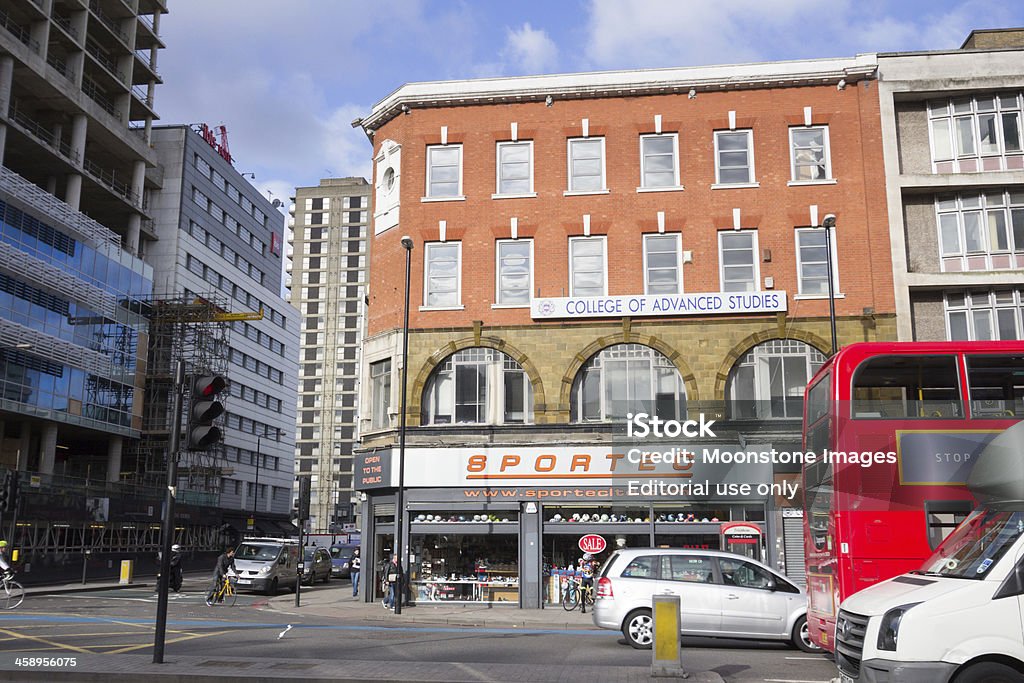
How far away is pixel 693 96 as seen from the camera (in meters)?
27.9

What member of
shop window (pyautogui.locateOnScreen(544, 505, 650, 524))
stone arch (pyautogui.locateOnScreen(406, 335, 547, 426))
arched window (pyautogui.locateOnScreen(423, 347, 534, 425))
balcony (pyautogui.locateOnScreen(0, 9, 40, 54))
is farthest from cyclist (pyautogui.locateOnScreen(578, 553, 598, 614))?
balcony (pyautogui.locateOnScreen(0, 9, 40, 54))

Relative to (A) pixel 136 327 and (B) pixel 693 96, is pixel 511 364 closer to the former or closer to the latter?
(B) pixel 693 96

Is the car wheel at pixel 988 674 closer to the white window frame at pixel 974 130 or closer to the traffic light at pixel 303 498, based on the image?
the traffic light at pixel 303 498

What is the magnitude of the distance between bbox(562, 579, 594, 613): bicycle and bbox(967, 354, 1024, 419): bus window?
13.4 metres

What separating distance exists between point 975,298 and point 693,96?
10.1 metres

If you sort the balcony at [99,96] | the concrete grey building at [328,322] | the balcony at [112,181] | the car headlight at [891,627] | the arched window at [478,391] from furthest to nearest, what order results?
the concrete grey building at [328,322] < the balcony at [112,181] < the balcony at [99,96] < the arched window at [478,391] < the car headlight at [891,627]

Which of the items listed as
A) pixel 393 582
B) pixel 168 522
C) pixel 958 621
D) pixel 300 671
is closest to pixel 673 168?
pixel 393 582

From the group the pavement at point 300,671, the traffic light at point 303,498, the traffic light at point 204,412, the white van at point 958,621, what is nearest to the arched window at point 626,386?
the traffic light at point 303,498

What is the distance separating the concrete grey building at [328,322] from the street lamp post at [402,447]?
297ft

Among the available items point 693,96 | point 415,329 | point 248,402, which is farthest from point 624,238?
point 248,402

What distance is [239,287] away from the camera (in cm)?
8062

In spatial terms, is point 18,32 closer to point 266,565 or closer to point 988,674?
point 266,565

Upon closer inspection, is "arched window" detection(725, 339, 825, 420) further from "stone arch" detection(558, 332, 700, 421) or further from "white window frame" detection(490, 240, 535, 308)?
"white window frame" detection(490, 240, 535, 308)

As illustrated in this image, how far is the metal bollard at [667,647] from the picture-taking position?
37.6ft
